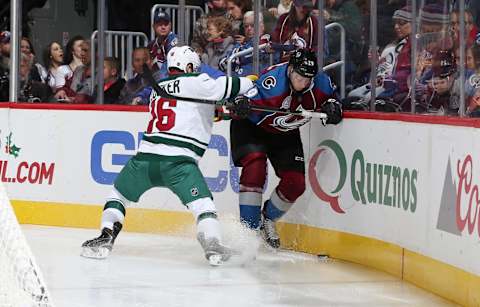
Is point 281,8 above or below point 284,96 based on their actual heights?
above

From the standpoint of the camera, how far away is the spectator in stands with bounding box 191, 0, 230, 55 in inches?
348

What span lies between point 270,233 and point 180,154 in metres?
0.86

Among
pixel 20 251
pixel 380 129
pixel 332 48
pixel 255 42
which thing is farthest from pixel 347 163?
pixel 20 251

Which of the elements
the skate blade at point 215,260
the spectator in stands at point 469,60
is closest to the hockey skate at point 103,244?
the skate blade at point 215,260

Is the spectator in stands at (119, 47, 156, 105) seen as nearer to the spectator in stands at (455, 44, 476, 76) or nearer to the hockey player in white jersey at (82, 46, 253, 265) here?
the hockey player in white jersey at (82, 46, 253, 265)

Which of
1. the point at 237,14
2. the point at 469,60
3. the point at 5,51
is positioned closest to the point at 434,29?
the point at 469,60

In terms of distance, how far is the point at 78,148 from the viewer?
888 centimetres

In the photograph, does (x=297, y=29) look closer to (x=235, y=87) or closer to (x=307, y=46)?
(x=307, y=46)

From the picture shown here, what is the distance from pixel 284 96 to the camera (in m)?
7.44

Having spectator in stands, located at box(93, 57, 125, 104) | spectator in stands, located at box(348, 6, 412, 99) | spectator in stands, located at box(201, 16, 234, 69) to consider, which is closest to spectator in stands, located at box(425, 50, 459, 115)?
spectator in stands, located at box(348, 6, 412, 99)

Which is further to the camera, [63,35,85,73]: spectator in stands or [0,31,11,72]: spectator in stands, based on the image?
[0,31,11,72]: spectator in stands

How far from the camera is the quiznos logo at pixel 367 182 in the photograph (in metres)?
6.48

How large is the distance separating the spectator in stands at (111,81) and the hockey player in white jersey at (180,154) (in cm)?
182

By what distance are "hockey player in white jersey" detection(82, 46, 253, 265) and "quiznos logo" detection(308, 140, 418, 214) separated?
0.71 m
